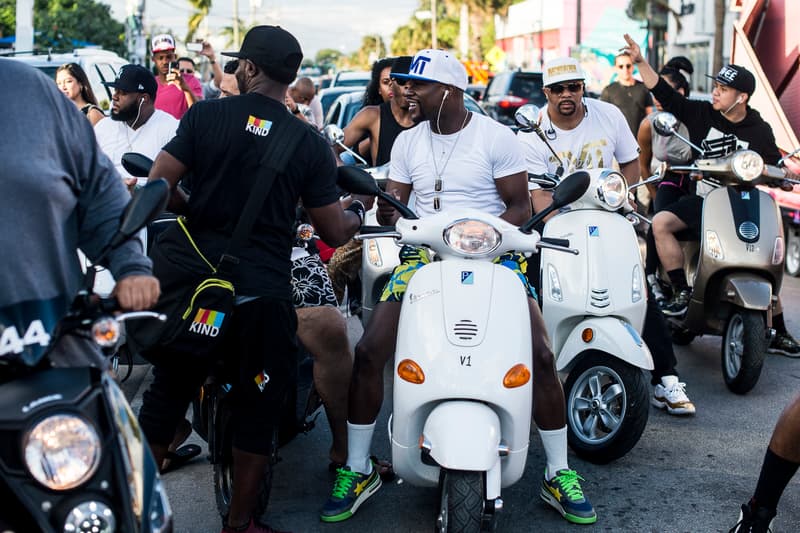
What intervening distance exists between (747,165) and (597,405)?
2059 millimetres

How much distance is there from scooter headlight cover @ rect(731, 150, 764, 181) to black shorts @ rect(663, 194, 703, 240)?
579 millimetres

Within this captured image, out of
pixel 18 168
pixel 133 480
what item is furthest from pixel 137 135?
pixel 133 480

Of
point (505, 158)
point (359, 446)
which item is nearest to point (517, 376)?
point (359, 446)

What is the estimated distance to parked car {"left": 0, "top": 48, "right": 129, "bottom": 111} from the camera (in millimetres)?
10883

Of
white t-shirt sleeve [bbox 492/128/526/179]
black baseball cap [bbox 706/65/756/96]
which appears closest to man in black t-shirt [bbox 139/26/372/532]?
white t-shirt sleeve [bbox 492/128/526/179]

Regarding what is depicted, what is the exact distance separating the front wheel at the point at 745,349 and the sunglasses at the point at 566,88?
1600mm

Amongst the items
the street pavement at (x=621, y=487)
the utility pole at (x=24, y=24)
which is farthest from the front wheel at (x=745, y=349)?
the utility pole at (x=24, y=24)

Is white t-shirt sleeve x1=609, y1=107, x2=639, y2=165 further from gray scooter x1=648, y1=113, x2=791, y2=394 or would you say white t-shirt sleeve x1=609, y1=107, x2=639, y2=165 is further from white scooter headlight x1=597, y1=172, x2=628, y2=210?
white scooter headlight x1=597, y1=172, x2=628, y2=210

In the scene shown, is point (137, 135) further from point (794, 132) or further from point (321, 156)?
point (794, 132)

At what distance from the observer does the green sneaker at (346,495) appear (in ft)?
14.8

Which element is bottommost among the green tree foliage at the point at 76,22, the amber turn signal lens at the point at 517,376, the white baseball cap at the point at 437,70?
the amber turn signal lens at the point at 517,376

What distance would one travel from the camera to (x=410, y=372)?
4.07 metres

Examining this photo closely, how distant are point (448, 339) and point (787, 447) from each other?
1.23 metres

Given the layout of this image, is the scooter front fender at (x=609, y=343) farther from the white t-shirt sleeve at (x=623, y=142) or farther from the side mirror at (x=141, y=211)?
the side mirror at (x=141, y=211)
